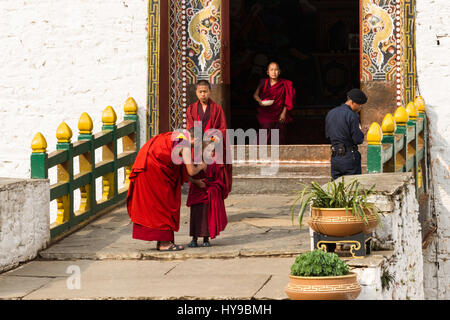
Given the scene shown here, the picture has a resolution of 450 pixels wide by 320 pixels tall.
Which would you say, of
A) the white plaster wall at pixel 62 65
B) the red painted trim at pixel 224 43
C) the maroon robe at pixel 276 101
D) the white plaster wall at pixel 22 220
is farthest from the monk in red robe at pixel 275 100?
the white plaster wall at pixel 22 220

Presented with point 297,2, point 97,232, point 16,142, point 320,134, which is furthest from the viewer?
point 297,2

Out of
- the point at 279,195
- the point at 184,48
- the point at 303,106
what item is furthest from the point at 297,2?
the point at 279,195

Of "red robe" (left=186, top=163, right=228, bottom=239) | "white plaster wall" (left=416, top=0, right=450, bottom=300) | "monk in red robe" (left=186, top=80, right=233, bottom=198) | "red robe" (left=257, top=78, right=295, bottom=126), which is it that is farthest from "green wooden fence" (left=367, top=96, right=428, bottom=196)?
"red robe" (left=257, top=78, right=295, bottom=126)

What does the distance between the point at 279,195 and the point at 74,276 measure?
3.73 m

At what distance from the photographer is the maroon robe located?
36.4 ft

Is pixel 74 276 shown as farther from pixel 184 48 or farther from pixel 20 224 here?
pixel 184 48

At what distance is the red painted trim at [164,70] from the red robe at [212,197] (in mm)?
2695

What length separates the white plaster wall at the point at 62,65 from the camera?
10492mm

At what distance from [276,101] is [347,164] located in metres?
3.06

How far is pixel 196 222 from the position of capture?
7.61 meters

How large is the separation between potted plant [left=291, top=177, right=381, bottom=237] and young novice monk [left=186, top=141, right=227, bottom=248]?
5.45ft

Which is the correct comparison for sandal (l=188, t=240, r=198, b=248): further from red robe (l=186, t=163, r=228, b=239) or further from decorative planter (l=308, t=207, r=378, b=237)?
decorative planter (l=308, t=207, r=378, b=237)

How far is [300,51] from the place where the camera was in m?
15.9

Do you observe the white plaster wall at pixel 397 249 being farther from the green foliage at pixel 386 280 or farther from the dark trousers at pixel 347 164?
the dark trousers at pixel 347 164
